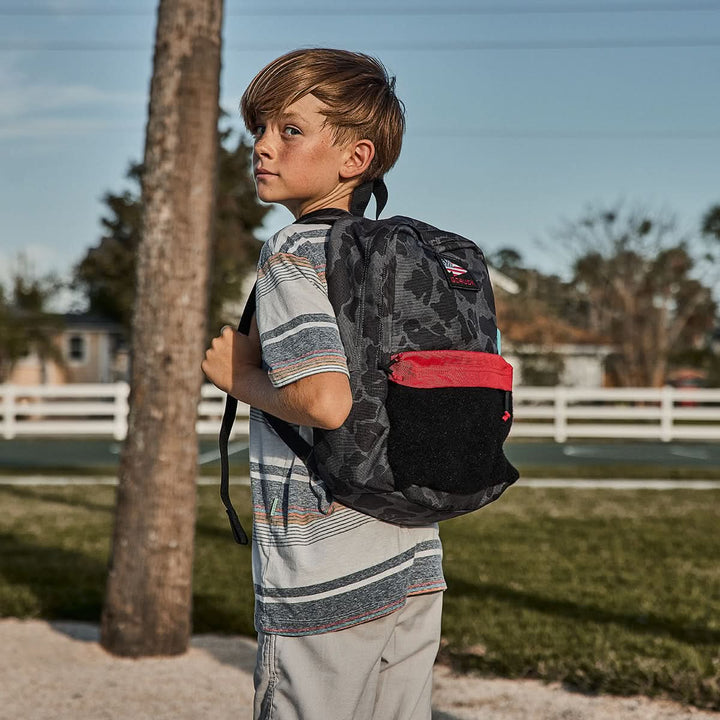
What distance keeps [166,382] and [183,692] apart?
140cm

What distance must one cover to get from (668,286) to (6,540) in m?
35.6

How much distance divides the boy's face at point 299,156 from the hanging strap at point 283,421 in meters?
0.07

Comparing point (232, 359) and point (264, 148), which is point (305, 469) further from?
point (264, 148)

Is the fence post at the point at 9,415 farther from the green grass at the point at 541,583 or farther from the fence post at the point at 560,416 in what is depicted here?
the green grass at the point at 541,583

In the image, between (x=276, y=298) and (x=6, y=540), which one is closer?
(x=276, y=298)

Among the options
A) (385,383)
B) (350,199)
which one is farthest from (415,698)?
(350,199)

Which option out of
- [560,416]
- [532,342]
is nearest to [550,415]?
[560,416]

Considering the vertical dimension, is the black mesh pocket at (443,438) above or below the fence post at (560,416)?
above

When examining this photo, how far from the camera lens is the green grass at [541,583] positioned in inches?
195

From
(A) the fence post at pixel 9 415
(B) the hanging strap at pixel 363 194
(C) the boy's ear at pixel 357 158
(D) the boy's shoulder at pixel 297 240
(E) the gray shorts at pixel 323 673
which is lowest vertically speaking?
(A) the fence post at pixel 9 415

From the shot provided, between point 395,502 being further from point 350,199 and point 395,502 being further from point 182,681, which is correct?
point 182,681

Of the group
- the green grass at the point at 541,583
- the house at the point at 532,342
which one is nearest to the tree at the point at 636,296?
the house at the point at 532,342

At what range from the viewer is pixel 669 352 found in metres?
41.3

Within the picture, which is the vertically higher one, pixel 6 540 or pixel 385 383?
pixel 385 383
